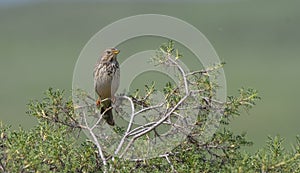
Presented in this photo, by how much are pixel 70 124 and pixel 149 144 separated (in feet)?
1.48

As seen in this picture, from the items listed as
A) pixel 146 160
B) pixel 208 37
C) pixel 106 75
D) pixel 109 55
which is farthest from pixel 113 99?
pixel 208 37

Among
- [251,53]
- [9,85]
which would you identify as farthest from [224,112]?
[251,53]

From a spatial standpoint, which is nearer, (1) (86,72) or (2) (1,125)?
(2) (1,125)

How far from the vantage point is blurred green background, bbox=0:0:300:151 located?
29.5 metres

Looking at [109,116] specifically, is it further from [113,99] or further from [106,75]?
[106,75]

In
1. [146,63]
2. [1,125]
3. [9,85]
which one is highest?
[9,85]

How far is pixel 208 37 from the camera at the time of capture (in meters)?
44.8

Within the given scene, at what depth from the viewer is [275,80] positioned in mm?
35188

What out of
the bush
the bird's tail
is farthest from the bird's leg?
the bush

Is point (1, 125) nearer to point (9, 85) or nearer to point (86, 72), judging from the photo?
point (86, 72)

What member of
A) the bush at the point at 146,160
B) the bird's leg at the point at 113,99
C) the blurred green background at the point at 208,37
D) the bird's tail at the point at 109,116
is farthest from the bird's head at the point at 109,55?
the blurred green background at the point at 208,37

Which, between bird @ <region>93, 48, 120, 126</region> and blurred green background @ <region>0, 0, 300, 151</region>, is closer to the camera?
bird @ <region>93, 48, 120, 126</region>

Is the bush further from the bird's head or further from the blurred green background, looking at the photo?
the blurred green background

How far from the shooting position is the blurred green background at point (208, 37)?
29.5m
